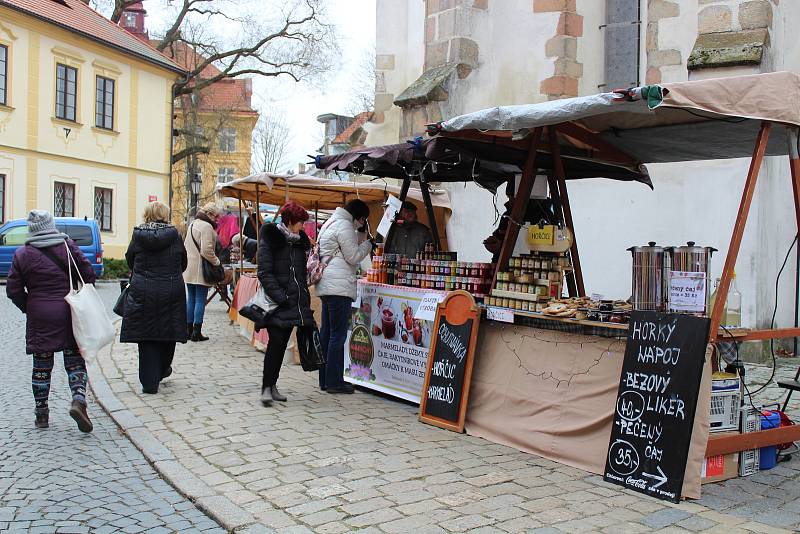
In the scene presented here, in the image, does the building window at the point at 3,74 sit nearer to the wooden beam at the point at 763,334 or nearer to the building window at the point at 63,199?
the building window at the point at 63,199

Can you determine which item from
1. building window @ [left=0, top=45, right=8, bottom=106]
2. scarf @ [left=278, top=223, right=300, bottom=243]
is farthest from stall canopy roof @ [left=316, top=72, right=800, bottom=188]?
building window @ [left=0, top=45, right=8, bottom=106]

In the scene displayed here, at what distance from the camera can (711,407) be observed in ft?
15.6

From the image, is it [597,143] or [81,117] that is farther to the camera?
[81,117]

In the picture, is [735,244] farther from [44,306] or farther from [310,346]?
[44,306]

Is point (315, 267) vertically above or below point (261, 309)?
above

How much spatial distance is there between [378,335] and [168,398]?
1977 millimetres

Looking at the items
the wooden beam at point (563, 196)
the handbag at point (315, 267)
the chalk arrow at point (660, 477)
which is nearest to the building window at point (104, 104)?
the handbag at point (315, 267)

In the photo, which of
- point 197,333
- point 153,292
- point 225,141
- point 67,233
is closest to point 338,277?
point 153,292

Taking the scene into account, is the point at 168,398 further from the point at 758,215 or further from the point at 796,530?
the point at 758,215

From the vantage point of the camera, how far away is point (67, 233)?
21.4 meters

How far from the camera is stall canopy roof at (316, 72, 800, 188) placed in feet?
15.0

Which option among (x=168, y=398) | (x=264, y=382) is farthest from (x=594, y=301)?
(x=168, y=398)

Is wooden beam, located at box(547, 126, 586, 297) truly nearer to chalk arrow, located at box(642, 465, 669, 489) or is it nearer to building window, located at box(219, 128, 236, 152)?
chalk arrow, located at box(642, 465, 669, 489)

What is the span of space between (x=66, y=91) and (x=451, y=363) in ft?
87.6
